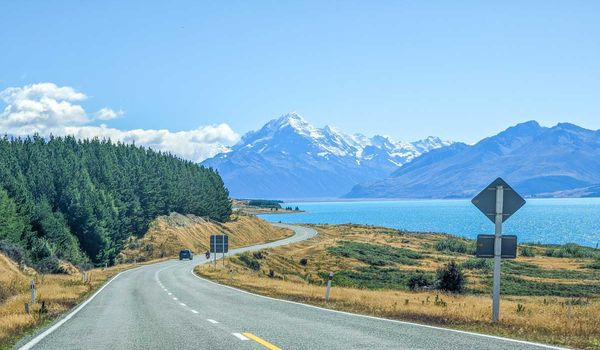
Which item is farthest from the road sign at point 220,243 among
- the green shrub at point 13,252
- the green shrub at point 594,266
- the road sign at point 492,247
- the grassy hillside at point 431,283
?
the green shrub at point 594,266

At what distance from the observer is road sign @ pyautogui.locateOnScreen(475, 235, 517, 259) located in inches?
610

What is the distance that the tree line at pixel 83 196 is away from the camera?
61031 mm

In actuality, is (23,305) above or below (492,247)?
below

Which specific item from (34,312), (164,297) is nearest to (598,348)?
(34,312)

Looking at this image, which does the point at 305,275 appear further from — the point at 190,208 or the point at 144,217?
the point at 190,208

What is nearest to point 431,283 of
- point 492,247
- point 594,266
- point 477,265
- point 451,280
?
point 451,280

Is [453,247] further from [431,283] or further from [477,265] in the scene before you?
[431,283]

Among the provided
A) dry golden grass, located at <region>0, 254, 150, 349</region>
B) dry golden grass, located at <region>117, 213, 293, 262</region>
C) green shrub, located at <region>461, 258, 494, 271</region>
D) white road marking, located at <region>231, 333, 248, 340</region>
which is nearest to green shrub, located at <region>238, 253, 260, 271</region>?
dry golden grass, located at <region>117, 213, 293, 262</region>

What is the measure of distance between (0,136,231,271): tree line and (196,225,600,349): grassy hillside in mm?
17409

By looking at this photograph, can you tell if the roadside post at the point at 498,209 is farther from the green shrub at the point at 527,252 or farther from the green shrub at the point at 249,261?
the green shrub at the point at 527,252

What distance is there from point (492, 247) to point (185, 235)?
87087mm

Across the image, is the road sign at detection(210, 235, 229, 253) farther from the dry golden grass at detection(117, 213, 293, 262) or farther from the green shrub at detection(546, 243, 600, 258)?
the green shrub at detection(546, 243, 600, 258)

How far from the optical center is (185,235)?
99.4 metres

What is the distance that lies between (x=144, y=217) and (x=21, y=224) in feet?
127
